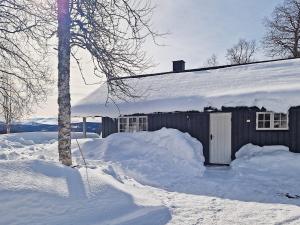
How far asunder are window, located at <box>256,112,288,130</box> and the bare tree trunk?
7841mm

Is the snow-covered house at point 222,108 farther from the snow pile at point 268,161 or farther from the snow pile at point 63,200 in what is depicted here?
the snow pile at point 63,200

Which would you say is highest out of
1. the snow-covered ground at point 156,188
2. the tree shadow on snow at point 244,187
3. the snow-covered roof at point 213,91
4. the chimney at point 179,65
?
the chimney at point 179,65

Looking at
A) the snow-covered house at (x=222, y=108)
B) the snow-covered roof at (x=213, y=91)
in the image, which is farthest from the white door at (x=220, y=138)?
the snow-covered roof at (x=213, y=91)

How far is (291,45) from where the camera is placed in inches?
1623

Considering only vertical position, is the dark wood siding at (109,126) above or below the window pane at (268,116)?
below

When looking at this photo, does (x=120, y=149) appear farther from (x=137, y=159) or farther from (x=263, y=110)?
A: (x=263, y=110)

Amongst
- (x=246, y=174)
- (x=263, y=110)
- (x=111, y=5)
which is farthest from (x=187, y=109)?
(x=111, y=5)

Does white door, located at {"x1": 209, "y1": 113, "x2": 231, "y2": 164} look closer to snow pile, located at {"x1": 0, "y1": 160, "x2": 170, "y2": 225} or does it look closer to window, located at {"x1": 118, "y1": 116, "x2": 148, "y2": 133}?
window, located at {"x1": 118, "y1": 116, "x2": 148, "y2": 133}

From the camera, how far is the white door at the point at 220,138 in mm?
15375

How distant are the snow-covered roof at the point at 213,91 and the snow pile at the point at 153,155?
4.90ft

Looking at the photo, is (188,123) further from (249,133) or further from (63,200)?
(63,200)

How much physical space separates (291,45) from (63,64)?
1427 inches

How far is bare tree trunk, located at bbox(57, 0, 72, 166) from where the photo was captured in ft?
34.7

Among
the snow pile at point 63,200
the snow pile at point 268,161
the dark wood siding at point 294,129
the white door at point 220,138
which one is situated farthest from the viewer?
the white door at point 220,138
